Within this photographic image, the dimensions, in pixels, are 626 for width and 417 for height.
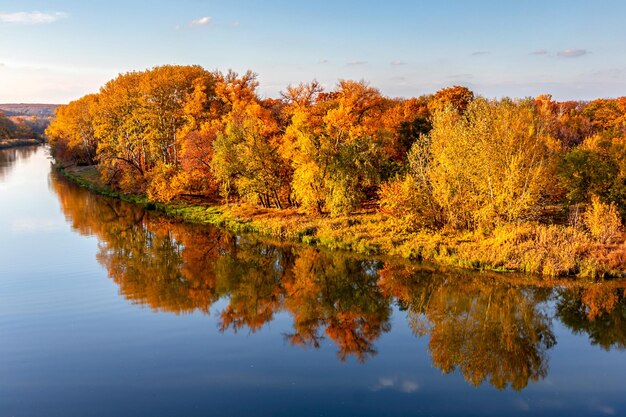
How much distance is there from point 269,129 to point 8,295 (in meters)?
26.7

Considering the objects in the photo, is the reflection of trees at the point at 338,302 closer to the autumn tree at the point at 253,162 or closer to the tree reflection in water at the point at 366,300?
the tree reflection in water at the point at 366,300

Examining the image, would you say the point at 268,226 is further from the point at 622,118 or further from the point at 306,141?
the point at 622,118

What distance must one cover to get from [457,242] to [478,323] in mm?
9280

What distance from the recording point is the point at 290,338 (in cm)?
2070

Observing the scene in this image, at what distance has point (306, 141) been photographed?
128ft

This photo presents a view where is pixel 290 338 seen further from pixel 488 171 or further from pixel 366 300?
pixel 488 171

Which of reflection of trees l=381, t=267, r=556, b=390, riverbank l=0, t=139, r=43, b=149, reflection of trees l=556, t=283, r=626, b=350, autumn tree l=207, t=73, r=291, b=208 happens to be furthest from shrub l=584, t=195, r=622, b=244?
riverbank l=0, t=139, r=43, b=149

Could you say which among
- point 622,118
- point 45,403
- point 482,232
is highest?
point 622,118

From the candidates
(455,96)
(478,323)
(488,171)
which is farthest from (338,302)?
(455,96)

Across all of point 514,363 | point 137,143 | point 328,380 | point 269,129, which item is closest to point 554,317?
point 514,363

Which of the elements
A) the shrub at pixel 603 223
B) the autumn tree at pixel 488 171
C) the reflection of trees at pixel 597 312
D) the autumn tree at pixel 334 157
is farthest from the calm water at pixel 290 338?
the autumn tree at pixel 334 157

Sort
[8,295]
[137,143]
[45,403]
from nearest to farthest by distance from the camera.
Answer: [45,403] → [8,295] → [137,143]

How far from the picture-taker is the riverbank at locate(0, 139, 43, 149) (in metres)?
135

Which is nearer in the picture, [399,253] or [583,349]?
[583,349]
